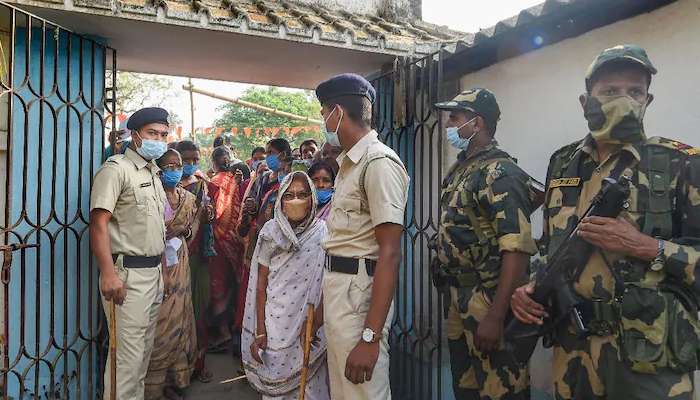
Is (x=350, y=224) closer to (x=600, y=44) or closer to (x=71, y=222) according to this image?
(x=600, y=44)

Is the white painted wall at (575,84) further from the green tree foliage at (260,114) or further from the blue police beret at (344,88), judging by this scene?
the green tree foliage at (260,114)

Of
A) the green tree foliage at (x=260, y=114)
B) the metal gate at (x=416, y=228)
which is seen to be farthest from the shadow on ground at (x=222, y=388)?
the green tree foliage at (x=260, y=114)

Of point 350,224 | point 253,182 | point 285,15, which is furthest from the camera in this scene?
point 253,182

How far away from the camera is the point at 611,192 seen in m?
1.76

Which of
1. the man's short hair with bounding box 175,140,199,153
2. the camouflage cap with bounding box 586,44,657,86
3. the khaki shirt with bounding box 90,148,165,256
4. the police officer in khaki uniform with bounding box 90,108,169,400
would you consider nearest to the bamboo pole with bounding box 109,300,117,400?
the police officer in khaki uniform with bounding box 90,108,169,400

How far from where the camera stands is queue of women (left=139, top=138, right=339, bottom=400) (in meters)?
3.21

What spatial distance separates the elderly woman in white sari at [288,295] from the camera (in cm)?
318

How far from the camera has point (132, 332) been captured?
3275 millimetres

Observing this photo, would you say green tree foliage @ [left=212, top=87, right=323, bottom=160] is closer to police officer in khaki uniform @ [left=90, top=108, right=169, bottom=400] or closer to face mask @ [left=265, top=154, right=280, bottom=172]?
face mask @ [left=265, top=154, right=280, bottom=172]

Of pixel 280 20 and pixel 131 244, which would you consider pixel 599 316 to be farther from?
pixel 280 20

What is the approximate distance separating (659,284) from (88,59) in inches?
150

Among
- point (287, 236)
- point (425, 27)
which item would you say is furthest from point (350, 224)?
point (425, 27)

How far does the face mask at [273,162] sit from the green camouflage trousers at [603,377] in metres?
3.53

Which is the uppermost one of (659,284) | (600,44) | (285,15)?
(285,15)
